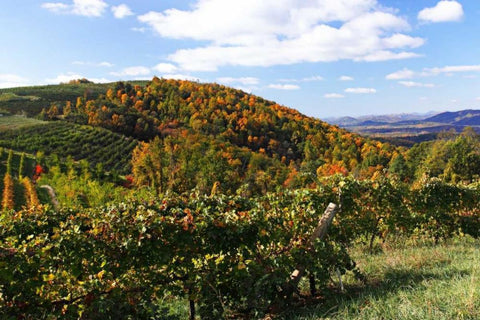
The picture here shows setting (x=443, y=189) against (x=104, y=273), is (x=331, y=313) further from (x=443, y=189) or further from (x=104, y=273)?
(x=443, y=189)

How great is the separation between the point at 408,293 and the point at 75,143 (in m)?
72.9

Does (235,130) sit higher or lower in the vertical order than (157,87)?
lower

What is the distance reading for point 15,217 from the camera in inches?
217

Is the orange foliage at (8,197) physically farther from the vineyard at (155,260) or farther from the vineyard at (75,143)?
the vineyard at (75,143)

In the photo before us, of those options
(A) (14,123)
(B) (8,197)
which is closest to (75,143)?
(A) (14,123)

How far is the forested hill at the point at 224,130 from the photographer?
79.4 m

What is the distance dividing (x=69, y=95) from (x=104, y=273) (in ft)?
471

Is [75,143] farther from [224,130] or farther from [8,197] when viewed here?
[224,130]

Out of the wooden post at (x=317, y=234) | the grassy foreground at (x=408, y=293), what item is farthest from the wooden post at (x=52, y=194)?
the grassy foreground at (x=408, y=293)

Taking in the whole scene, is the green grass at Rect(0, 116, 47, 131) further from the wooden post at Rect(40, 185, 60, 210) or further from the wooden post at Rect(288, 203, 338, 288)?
the wooden post at Rect(288, 203, 338, 288)

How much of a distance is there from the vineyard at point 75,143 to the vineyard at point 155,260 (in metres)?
62.1

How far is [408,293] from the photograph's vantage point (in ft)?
14.3

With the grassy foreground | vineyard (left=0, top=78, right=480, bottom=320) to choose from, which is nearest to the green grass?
vineyard (left=0, top=78, right=480, bottom=320)

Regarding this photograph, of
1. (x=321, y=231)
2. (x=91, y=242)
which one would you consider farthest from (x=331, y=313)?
(x=91, y=242)
